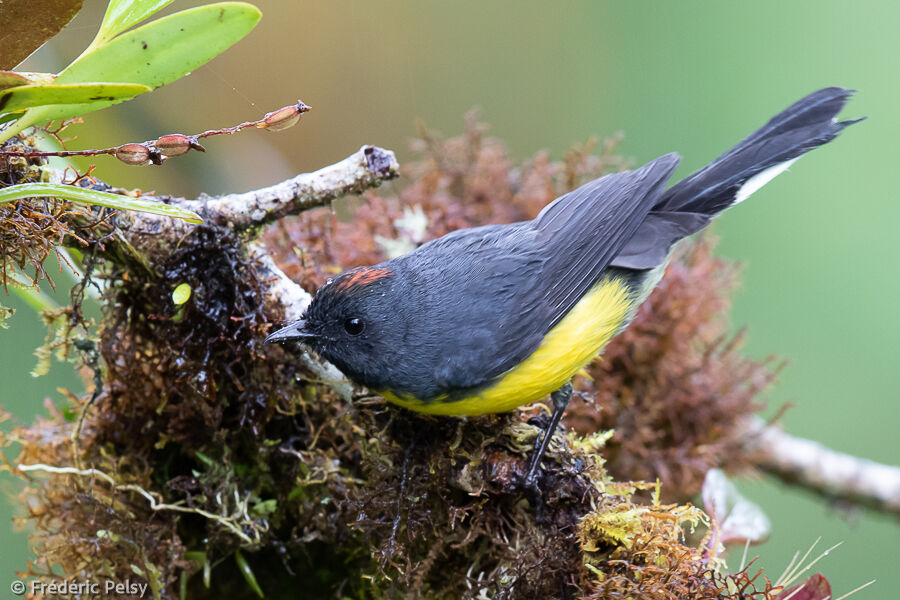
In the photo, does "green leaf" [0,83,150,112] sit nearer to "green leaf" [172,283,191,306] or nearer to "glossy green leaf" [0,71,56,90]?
"glossy green leaf" [0,71,56,90]

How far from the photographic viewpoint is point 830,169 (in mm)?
5137

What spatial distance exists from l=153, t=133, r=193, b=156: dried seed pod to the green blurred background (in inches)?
104

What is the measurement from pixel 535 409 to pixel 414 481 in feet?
1.47

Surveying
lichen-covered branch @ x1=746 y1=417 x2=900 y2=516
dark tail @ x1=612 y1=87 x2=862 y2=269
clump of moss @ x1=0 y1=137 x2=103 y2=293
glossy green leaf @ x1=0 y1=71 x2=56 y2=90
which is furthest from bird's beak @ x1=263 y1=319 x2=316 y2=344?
lichen-covered branch @ x1=746 y1=417 x2=900 y2=516

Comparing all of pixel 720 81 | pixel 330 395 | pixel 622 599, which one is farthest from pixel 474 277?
pixel 720 81

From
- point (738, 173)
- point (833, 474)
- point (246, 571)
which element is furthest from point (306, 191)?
point (833, 474)

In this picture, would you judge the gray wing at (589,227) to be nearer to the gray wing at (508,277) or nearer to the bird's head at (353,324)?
the gray wing at (508,277)

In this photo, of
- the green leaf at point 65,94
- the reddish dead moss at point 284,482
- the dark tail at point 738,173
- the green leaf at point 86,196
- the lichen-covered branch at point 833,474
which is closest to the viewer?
the green leaf at point 65,94

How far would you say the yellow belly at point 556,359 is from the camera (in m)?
1.96

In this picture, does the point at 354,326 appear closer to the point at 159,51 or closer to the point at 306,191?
the point at 306,191

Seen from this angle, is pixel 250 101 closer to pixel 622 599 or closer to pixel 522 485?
pixel 522 485

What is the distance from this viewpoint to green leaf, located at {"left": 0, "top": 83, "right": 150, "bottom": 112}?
1.34 metres

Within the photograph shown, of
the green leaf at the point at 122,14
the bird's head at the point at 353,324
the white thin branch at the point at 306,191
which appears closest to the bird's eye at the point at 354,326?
the bird's head at the point at 353,324

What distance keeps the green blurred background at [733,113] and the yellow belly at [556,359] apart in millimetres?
2415
